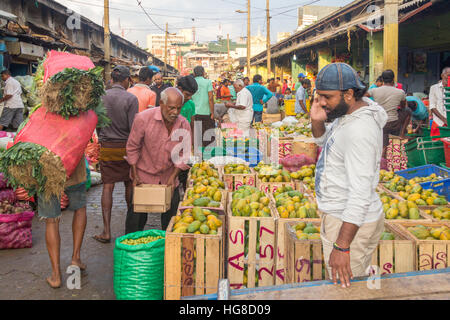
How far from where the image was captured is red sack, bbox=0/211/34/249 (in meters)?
4.82

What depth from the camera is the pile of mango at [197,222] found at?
11.2 feet

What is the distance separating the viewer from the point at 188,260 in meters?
3.31

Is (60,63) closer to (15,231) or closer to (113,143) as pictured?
(113,143)

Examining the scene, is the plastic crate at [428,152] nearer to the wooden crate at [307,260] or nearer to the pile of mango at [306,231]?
the pile of mango at [306,231]

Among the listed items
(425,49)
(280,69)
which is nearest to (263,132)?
(425,49)

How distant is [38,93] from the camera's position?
3.78m

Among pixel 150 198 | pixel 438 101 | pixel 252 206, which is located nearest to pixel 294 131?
pixel 438 101

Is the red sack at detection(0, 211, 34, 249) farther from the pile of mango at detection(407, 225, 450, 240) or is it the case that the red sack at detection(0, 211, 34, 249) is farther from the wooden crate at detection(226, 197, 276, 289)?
the pile of mango at detection(407, 225, 450, 240)

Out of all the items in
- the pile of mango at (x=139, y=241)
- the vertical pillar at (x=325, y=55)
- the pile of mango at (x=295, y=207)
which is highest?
the vertical pillar at (x=325, y=55)

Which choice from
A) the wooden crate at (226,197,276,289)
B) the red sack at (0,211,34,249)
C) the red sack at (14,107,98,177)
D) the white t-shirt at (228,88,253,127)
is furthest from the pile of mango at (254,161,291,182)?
the white t-shirt at (228,88,253,127)

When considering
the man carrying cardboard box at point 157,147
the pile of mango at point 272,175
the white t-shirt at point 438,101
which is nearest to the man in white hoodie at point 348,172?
the man carrying cardboard box at point 157,147

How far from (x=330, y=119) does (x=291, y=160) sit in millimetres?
4364

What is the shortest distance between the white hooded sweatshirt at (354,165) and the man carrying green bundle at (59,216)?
2512 mm
